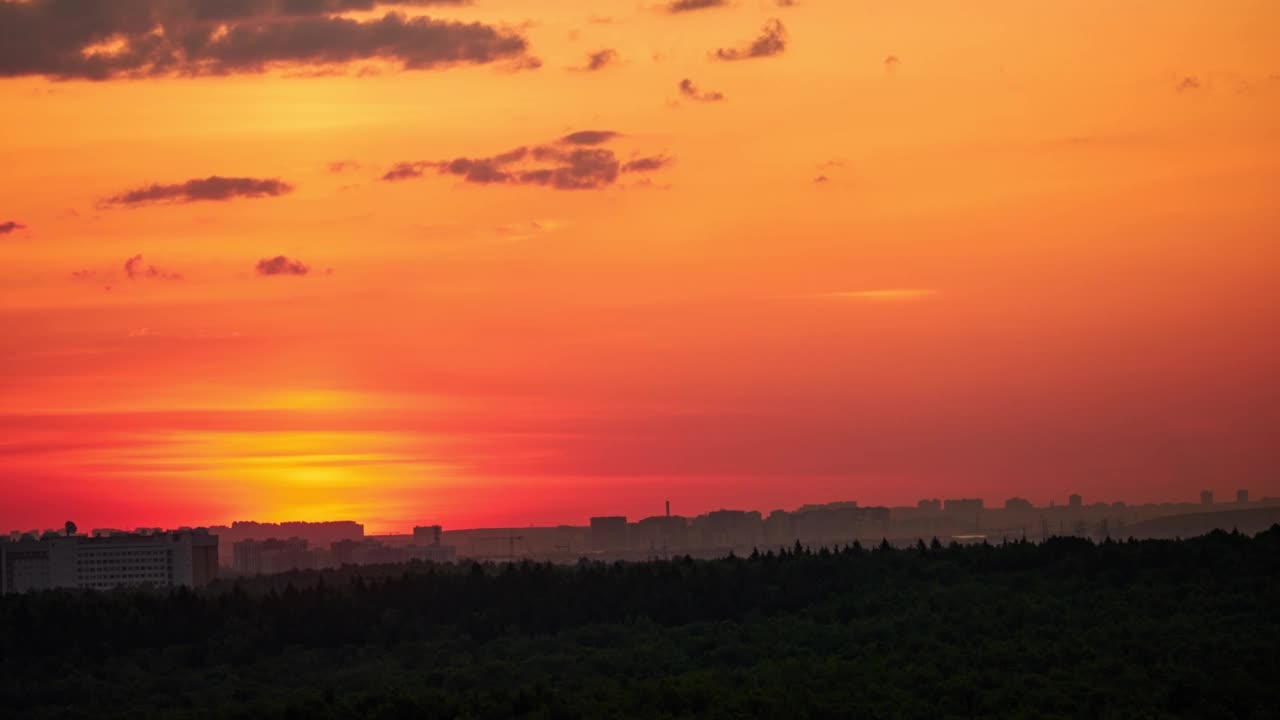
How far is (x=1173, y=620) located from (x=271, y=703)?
138 feet

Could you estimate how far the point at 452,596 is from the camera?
132500 millimetres

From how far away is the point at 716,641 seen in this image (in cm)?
10462

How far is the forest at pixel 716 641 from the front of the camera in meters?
78.8

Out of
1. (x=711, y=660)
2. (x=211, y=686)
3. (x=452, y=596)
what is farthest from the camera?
(x=452, y=596)

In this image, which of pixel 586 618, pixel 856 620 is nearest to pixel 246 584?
→ pixel 586 618

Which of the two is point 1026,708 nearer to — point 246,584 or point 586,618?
point 586,618

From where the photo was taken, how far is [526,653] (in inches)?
4373

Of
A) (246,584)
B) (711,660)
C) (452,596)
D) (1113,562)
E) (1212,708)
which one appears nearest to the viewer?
(1212,708)

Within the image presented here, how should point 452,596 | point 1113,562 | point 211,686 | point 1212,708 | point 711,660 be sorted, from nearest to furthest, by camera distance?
point 1212,708 → point 711,660 → point 211,686 → point 1113,562 → point 452,596

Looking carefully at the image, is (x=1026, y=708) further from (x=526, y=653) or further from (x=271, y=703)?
(x=526, y=653)

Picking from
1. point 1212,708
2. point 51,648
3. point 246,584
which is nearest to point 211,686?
point 51,648

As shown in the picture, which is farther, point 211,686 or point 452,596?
point 452,596

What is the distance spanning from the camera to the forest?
7875 cm

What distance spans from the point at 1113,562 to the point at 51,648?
65706mm
